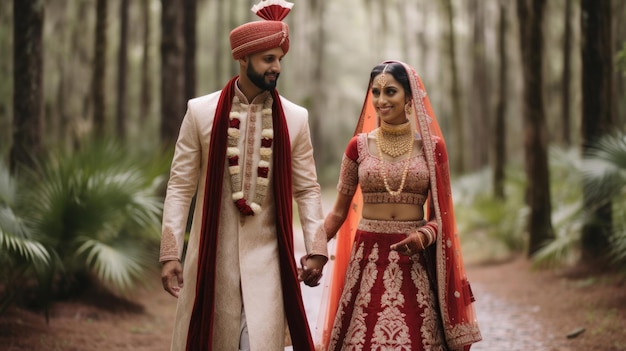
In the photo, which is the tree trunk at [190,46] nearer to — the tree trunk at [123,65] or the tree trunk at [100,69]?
the tree trunk at [100,69]

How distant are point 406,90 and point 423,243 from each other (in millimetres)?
941

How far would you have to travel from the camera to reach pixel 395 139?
14.4ft

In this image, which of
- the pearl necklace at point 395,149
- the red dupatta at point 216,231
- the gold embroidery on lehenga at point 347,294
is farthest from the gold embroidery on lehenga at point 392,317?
the red dupatta at point 216,231

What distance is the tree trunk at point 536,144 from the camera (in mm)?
11062

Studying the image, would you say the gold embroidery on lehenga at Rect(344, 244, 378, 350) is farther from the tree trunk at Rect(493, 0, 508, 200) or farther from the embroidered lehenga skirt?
the tree trunk at Rect(493, 0, 508, 200)

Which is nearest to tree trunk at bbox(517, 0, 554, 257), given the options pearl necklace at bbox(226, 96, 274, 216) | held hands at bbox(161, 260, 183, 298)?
pearl necklace at bbox(226, 96, 274, 216)

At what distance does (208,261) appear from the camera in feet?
11.6

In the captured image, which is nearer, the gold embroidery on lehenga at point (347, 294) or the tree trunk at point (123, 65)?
the gold embroidery on lehenga at point (347, 294)

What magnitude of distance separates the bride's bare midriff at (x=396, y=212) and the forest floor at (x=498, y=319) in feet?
9.12

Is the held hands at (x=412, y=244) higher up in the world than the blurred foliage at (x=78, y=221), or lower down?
higher up

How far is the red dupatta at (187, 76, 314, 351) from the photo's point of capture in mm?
3500

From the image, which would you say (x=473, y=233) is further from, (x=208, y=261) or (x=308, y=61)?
(x=308, y=61)

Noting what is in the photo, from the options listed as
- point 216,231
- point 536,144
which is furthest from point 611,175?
point 216,231

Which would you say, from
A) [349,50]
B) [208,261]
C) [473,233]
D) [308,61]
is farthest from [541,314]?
[349,50]
